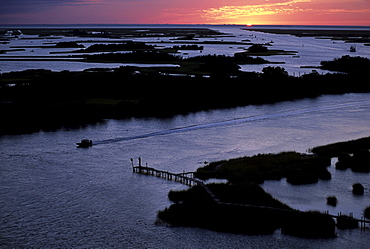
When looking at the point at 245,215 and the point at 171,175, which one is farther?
the point at 171,175

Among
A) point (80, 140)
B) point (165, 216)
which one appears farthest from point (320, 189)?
point (80, 140)

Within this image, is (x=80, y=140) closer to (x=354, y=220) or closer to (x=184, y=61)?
(x=354, y=220)

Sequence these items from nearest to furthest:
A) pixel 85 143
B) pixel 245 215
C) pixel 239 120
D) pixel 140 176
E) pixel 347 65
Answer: pixel 245 215
pixel 140 176
pixel 85 143
pixel 239 120
pixel 347 65

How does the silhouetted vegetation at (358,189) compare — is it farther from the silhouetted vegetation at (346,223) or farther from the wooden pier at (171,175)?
the wooden pier at (171,175)

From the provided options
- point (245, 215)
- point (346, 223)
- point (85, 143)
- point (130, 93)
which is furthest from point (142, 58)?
point (346, 223)

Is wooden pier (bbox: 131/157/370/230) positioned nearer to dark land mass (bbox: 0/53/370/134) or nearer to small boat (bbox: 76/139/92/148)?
small boat (bbox: 76/139/92/148)

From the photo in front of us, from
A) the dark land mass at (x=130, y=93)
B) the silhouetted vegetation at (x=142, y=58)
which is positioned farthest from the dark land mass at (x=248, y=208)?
the silhouetted vegetation at (x=142, y=58)

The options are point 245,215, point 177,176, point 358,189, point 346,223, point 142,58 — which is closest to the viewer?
point 346,223

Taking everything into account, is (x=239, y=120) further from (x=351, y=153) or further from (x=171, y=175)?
(x=171, y=175)

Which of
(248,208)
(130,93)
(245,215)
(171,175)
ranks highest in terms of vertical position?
(130,93)
